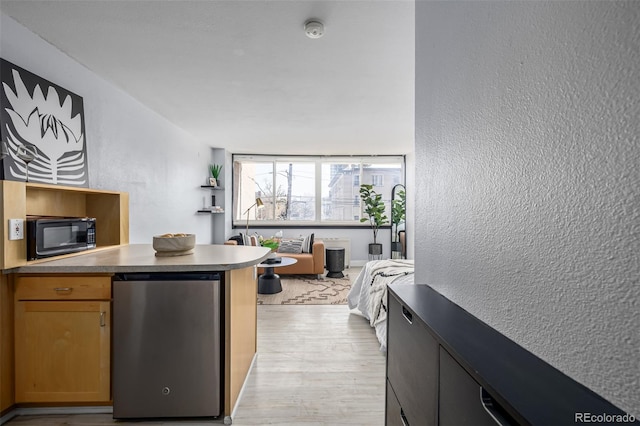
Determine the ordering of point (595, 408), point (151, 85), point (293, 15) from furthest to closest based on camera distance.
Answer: point (151, 85) < point (293, 15) < point (595, 408)

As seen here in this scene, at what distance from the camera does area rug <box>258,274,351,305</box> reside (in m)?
3.82

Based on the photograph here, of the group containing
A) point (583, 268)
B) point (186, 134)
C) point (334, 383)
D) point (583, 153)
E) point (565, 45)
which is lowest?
point (334, 383)

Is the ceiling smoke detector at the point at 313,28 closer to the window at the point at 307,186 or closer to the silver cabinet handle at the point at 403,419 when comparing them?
the silver cabinet handle at the point at 403,419

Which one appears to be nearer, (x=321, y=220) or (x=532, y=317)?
(x=532, y=317)

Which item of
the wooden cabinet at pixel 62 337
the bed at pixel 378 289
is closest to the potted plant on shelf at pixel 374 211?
the bed at pixel 378 289

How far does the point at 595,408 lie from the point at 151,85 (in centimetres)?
354

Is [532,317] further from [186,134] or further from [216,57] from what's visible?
[186,134]

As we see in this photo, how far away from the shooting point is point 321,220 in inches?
257

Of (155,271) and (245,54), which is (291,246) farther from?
(155,271)

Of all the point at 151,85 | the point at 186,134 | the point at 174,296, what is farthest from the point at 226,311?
the point at 186,134

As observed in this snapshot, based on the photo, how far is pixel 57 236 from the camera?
6.19 ft

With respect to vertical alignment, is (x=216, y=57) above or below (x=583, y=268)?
above

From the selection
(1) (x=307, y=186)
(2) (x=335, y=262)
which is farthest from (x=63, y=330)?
(1) (x=307, y=186)

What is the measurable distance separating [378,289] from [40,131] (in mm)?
2973
